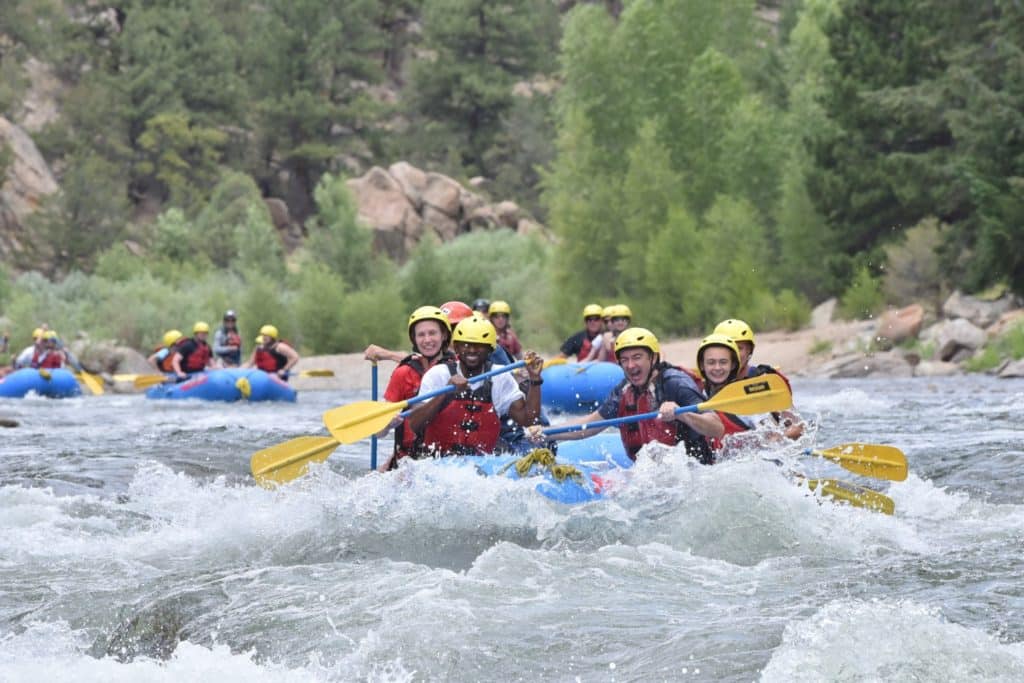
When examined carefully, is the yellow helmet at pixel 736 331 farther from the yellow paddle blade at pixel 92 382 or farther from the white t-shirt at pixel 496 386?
the yellow paddle blade at pixel 92 382

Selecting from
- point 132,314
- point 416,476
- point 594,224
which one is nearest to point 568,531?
point 416,476

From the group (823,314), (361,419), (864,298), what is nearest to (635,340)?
(361,419)

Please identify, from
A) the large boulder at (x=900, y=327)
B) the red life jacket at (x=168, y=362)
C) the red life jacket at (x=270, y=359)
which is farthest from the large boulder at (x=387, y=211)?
the red life jacket at (x=270, y=359)

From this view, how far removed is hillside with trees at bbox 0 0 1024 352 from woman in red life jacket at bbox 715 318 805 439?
13535mm

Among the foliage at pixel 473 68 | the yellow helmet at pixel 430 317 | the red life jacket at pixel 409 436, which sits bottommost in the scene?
the red life jacket at pixel 409 436

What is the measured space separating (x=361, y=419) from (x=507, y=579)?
197 centimetres

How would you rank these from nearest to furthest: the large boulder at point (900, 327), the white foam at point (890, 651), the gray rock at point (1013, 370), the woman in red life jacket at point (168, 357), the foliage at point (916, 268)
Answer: the white foam at point (890, 651) → the gray rock at point (1013, 370) → the woman in red life jacket at point (168, 357) → the large boulder at point (900, 327) → the foliage at point (916, 268)

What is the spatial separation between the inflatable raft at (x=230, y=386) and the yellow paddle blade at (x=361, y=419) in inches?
421

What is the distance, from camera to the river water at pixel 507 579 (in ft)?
A: 17.0

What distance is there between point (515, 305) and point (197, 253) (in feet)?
45.0

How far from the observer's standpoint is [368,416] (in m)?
8.00

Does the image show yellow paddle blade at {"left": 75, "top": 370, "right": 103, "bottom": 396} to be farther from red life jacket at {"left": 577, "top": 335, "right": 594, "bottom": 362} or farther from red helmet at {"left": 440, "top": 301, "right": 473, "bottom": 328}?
red helmet at {"left": 440, "top": 301, "right": 473, "bottom": 328}

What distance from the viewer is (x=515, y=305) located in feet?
110

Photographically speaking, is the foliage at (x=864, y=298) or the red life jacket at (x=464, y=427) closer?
the red life jacket at (x=464, y=427)
